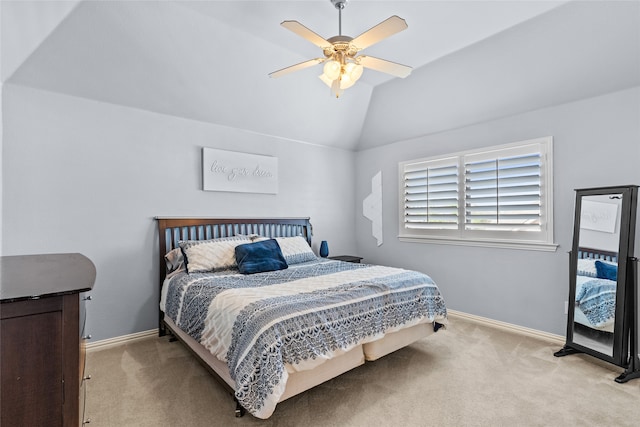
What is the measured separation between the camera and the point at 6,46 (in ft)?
7.75

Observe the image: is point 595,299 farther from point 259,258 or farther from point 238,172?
point 238,172

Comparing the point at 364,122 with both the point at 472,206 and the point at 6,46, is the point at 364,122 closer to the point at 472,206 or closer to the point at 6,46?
the point at 472,206

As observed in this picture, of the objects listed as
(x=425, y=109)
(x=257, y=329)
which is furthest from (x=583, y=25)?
(x=257, y=329)

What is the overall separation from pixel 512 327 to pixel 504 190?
4.94ft

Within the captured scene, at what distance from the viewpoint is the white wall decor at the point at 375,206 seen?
16.6 ft

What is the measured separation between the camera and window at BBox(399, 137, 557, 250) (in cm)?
340

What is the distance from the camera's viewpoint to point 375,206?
202 inches

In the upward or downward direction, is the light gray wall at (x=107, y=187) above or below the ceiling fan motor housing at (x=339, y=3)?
below

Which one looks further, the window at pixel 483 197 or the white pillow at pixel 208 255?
the window at pixel 483 197

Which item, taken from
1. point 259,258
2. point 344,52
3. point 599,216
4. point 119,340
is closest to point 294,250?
point 259,258

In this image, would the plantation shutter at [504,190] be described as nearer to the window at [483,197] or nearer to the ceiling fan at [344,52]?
the window at [483,197]

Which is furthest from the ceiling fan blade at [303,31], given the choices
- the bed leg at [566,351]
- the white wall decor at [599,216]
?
the bed leg at [566,351]

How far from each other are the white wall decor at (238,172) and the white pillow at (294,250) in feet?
2.58

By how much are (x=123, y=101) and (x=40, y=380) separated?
2970 millimetres
